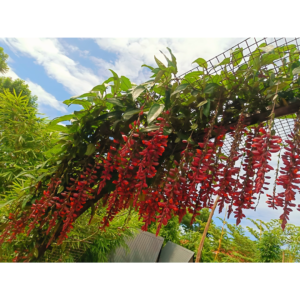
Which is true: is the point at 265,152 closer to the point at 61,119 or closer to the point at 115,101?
the point at 115,101

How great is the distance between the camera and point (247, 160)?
53 cm

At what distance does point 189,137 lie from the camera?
54cm

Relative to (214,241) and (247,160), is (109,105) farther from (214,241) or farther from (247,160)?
(214,241)

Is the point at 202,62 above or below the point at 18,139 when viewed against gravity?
above

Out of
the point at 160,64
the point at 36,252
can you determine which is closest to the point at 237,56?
the point at 160,64

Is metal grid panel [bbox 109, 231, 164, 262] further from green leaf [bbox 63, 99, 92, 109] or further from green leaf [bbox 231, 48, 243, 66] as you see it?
green leaf [bbox 231, 48, 243, 66]

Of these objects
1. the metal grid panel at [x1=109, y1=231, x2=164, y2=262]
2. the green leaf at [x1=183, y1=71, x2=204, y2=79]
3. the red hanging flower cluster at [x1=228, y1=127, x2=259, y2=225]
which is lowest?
the metal grid panel at [x1=109, y1=231, x2=164, y2=262]

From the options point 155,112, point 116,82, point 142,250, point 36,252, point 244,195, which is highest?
point 116,82

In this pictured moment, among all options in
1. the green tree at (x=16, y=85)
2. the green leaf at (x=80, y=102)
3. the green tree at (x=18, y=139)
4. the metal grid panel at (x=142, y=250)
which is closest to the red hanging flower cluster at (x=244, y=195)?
the green leaf at (x=80, y=102)

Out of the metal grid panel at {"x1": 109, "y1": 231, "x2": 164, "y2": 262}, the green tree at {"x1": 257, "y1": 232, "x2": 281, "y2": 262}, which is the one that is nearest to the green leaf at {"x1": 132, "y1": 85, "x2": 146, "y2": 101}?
the green tree at {"x1": 257, "y1": 232, "x2": 281, "y2": 262}

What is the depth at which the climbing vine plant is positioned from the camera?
48cm

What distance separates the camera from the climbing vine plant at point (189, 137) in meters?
0.48

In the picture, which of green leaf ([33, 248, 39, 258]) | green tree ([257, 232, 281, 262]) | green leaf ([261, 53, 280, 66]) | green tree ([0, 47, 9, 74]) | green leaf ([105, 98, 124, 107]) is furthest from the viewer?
green tree ([0, 47, 9, 74])

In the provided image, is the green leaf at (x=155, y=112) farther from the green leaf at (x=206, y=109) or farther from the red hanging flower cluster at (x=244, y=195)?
the red hanging flower cluster at (x=244, y=195)
